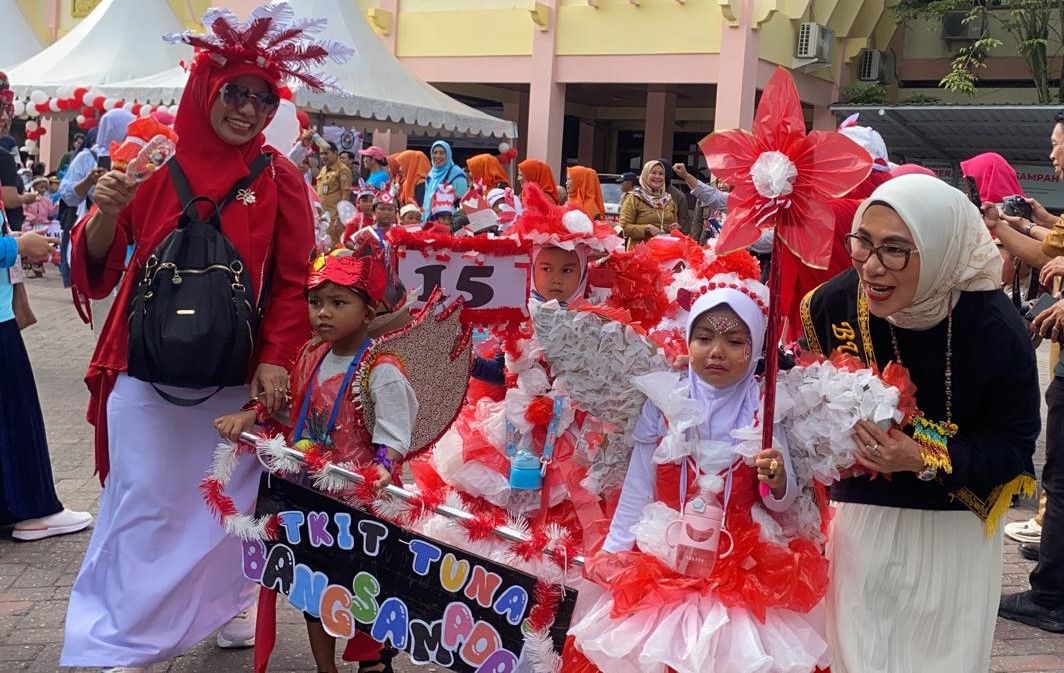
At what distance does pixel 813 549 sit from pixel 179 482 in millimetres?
1938

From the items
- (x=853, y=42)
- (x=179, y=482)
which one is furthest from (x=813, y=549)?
(x=853, y=42)

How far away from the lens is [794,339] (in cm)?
365

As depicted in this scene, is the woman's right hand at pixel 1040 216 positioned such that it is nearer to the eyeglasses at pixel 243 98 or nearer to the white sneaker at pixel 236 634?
the eyeglasses at pixel 243 98

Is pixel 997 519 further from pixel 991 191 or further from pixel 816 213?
pixel 991 191

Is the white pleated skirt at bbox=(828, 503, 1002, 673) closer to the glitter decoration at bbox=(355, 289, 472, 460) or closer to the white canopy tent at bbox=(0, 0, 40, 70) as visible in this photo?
the glitter decoration at bbox=(355, 289, 472, 460)

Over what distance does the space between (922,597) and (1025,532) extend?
137 inches

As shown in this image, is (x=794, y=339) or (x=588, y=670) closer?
(x=588, y=670)

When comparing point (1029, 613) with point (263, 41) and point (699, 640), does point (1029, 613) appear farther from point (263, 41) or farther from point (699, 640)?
point (263, 41)

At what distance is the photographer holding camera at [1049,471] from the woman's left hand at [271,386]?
310cm

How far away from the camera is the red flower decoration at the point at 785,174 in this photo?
234 centimetres

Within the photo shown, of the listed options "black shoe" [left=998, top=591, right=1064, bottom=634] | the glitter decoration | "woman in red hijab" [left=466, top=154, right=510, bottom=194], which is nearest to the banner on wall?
the glitter decoration

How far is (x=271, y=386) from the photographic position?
3.22 meters

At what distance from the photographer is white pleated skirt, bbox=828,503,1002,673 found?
2.56m

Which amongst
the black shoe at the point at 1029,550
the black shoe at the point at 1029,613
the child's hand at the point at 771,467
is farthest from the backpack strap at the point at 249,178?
the black shoe at the point at 1029,550
